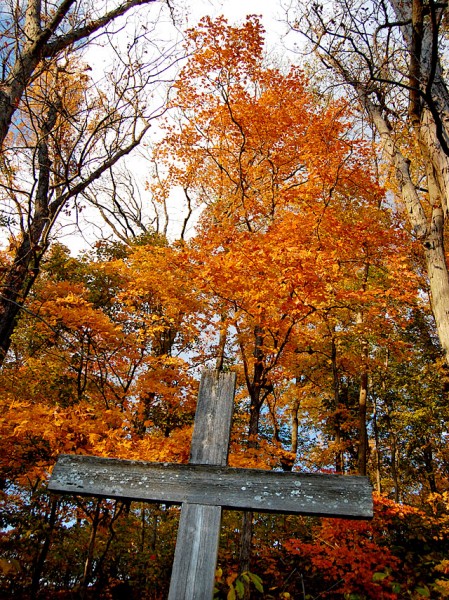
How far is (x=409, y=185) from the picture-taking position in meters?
6.52

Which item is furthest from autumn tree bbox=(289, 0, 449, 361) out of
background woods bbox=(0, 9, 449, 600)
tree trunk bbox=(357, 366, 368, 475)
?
tree trunk bbox=(357, 366, 368, 475)

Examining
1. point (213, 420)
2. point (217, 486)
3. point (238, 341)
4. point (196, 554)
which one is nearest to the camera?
point (196, 554)

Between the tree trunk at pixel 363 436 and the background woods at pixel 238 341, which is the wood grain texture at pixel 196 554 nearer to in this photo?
the background woods at pixel 238 341

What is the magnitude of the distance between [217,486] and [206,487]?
6cm

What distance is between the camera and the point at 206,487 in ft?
7.27

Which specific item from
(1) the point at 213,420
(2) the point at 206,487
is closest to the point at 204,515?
(2) the point at 206,487

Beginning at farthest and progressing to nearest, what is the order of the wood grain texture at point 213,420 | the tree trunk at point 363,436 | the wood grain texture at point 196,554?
the tree trunk at point 363,436 → the wood grain texture at point 213,420 → the wood grain texture at point 196,554

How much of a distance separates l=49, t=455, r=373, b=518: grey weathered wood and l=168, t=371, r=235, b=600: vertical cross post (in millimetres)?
69

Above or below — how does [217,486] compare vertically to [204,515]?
above

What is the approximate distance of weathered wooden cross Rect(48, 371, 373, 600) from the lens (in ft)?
6.66

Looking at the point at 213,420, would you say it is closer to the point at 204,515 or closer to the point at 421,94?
the point at 204,515

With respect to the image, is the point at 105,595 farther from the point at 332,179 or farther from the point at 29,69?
the point at 332,179

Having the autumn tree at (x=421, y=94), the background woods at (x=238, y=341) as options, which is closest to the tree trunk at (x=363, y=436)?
the background woods at (x=238, y=341)

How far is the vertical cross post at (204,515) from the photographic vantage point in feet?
6.57
